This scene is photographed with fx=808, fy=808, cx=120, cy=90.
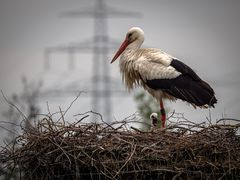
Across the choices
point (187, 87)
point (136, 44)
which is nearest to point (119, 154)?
point (187, 87)

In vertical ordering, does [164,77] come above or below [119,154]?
above

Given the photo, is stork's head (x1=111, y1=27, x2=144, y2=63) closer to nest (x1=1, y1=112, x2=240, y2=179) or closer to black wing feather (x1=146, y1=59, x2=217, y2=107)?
black wing feather (x1=146, y1=59, x2=217, y2=107)

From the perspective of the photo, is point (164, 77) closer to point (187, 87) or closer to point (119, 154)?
point (187, 87)

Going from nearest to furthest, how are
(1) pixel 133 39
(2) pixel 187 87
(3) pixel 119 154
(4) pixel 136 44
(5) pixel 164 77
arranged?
(3) pixel 119 154 < (2) pixel 187 87 < (5) pixel 164 77 < (4) pixel 136 44 < (1) pixel 133 39

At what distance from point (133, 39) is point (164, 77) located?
3.46 feet

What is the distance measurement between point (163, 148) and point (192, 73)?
2983 millimetres

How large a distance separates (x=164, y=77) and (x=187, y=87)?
355 mm

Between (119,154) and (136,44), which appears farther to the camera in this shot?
(136,44)

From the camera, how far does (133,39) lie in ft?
39.1

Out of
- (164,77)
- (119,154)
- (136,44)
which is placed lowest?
(119,154)

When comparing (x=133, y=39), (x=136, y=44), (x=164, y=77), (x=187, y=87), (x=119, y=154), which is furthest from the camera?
(x=133, y=39)

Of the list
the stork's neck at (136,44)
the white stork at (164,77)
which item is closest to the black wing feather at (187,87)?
the white stork at (164,77)

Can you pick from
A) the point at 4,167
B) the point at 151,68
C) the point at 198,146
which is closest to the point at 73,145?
the point at 4,167

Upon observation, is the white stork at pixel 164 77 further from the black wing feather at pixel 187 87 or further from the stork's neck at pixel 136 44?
the stork's neck at pixel 136 44
